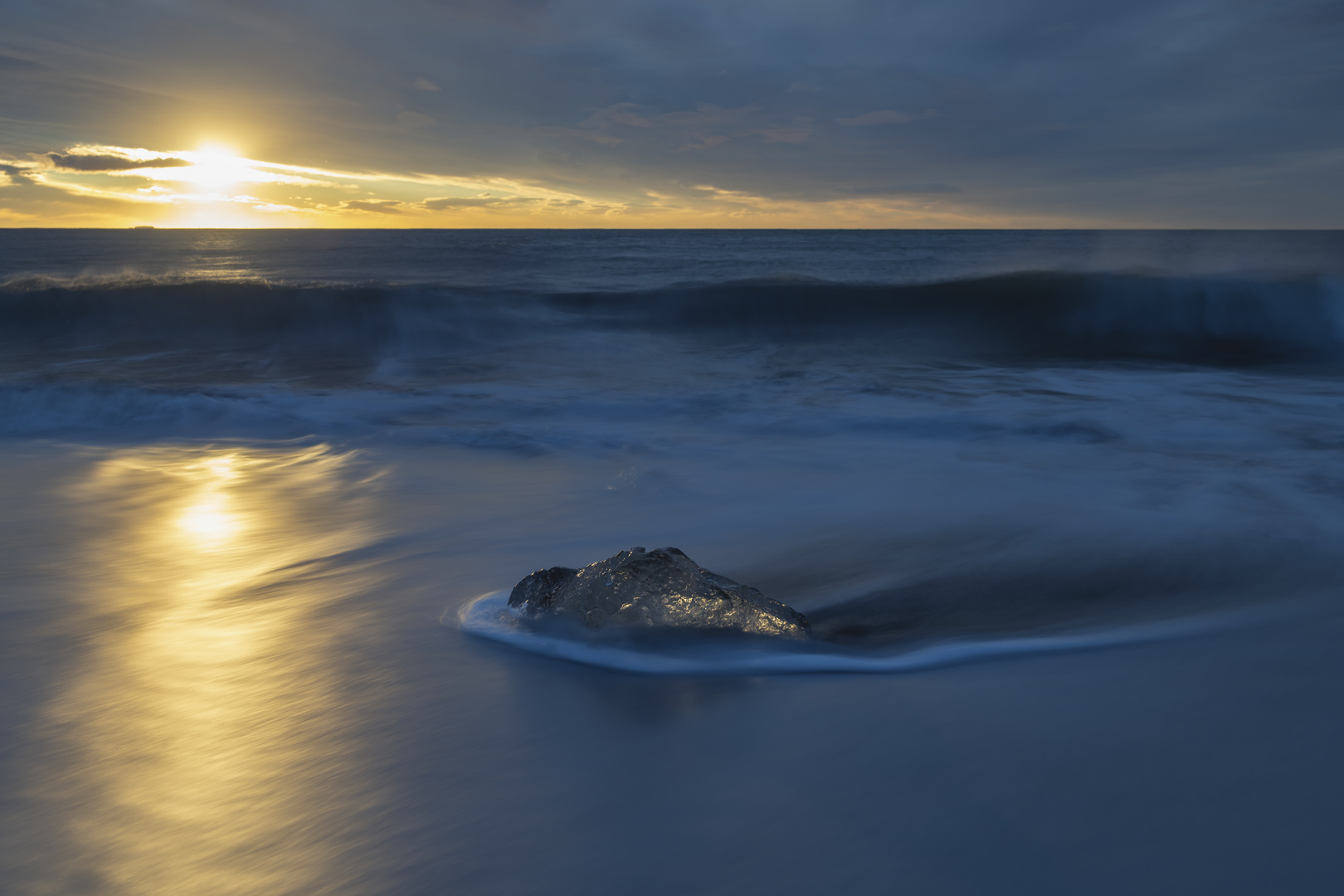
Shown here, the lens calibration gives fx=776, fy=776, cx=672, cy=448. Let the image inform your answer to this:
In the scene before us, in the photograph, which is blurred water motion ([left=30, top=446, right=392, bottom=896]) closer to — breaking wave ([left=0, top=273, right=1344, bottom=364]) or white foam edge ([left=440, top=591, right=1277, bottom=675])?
white foam edge ([left=440, top=591, right=1277, bottom=675])

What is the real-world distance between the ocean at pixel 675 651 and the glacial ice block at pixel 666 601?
70 mm

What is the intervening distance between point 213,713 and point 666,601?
1033 mm

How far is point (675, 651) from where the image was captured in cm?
186

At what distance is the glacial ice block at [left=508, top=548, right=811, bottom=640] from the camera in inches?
74.5

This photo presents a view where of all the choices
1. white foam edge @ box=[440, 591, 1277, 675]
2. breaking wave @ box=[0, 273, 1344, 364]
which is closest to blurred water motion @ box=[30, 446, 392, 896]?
white foam edge @ box=[440, 591, 1277, 675]

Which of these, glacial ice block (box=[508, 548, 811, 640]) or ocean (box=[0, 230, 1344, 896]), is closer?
ocean (box=[0, 230, 1344, 896])

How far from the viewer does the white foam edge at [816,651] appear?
1.83m

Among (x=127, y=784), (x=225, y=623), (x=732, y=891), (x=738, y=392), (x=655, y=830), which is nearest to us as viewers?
(x=732, y=891)

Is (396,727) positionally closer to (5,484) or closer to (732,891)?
(732,891)

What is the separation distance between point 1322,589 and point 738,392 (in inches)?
190

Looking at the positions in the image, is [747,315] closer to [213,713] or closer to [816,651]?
[816,651]

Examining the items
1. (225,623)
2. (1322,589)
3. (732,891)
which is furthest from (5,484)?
(1322,589)

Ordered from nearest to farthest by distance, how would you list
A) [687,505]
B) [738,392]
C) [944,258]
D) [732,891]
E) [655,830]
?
[732,891] → [655,830] → [687,505] → [738,392] → [944,258]

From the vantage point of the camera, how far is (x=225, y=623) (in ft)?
7.27
